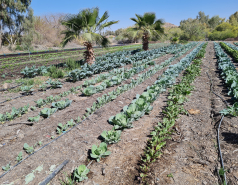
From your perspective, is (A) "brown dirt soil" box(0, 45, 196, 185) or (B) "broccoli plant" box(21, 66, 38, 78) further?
(B) "broccoli plant" box(21, 66, 38, 78)

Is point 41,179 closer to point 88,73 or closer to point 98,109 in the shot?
point 98,109

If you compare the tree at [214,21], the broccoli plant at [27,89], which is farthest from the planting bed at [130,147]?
the tree at [214,21]

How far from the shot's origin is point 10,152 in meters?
2.86

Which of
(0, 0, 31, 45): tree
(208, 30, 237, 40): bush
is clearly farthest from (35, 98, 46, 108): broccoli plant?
(208, 30, 237, 40): bush

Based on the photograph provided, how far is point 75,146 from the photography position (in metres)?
2.98

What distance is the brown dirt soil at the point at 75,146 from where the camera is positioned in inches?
95.2

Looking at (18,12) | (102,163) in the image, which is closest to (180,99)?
(102,163)

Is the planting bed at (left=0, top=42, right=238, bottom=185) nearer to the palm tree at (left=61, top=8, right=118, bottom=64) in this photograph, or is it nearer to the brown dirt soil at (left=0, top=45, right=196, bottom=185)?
the brown dirt soil at (left=0, top=45, right=196, bottom=185)

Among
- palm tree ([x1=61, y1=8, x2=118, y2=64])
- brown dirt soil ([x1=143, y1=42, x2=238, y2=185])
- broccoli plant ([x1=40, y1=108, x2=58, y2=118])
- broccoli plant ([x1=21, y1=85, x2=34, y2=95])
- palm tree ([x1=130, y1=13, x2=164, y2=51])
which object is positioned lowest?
brown dirt soil ([x1=143, y1=42, x2=238, y2=185])

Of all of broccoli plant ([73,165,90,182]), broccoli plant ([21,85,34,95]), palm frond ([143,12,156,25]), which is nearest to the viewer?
broccoli plant ([73,165,90,182])

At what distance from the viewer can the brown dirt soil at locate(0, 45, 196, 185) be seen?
242cm

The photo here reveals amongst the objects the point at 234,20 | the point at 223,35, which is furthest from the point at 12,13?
the point at 234,20

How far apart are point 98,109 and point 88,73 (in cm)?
391

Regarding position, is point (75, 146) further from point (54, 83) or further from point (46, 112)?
point (54, 83)
